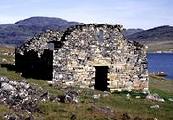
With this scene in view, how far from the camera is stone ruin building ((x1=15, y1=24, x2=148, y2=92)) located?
44.2m

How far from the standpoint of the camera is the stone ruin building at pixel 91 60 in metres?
44.2

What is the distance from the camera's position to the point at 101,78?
46.6m

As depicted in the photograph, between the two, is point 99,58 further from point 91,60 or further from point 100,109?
point 100,109

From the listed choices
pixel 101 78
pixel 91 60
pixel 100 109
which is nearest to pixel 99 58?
pixel 91 60

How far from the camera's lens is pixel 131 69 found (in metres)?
47.1

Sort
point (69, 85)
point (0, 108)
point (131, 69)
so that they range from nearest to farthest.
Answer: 1. point (0, 108)
2. point (69, 85)
3. point (131, 69)

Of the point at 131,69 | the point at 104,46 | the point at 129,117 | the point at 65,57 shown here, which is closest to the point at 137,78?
the point at 131,69

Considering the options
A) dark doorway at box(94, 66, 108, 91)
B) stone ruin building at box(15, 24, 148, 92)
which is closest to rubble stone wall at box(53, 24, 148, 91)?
stone ruin building at box(15, 24, 148, 92)

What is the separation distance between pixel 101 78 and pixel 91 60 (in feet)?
7.56

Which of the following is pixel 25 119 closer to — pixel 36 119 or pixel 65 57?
pixel 36 119

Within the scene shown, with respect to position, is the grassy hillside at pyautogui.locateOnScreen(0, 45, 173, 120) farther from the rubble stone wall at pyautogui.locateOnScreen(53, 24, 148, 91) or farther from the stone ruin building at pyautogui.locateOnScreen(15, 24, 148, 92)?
the rubble stone wall at pyautogui.locateOnScreen(53, 24, 148, 91)

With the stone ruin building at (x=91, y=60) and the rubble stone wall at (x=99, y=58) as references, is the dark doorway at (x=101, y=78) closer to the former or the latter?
the stone ruin building at (x=91, y=60)

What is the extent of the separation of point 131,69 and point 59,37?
7501 millimetres

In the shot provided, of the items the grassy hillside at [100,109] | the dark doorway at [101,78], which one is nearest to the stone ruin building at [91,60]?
the dark doorway at [101,78]
